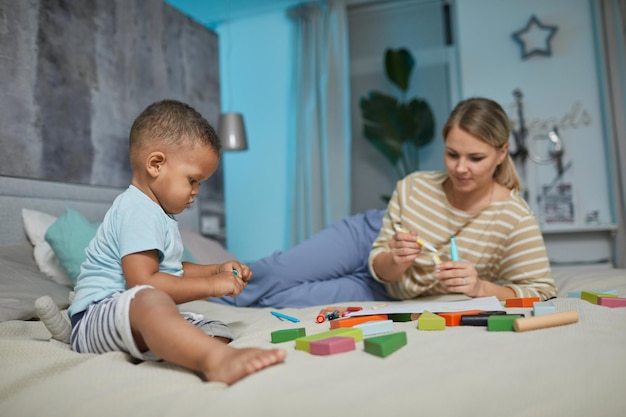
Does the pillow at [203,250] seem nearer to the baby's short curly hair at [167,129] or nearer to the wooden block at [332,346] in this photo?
the baby's short curly hair at [167,129]

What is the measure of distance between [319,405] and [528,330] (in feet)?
1.73

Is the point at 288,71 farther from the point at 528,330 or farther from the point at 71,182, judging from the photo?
the point at 528,330

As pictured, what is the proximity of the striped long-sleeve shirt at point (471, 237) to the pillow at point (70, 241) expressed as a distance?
3.41 ft

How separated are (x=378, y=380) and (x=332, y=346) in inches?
6.4

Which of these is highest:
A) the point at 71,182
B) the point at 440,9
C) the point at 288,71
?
the point at 440,9

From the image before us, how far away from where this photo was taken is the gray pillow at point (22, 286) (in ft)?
4.94

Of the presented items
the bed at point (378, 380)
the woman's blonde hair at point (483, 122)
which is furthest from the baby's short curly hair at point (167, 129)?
the woman's blonde hair at point (483, 122)

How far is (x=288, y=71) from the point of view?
4578 millimetres

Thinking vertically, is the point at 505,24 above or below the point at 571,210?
above

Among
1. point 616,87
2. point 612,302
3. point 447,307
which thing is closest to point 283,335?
Answer: point 447,307

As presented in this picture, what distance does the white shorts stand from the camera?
98 centimetres

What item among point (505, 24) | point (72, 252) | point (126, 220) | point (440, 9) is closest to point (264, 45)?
point (440, 9)

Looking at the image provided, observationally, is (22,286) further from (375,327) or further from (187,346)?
(375,327)

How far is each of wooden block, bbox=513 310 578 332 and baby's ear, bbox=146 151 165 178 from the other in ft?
2.79
